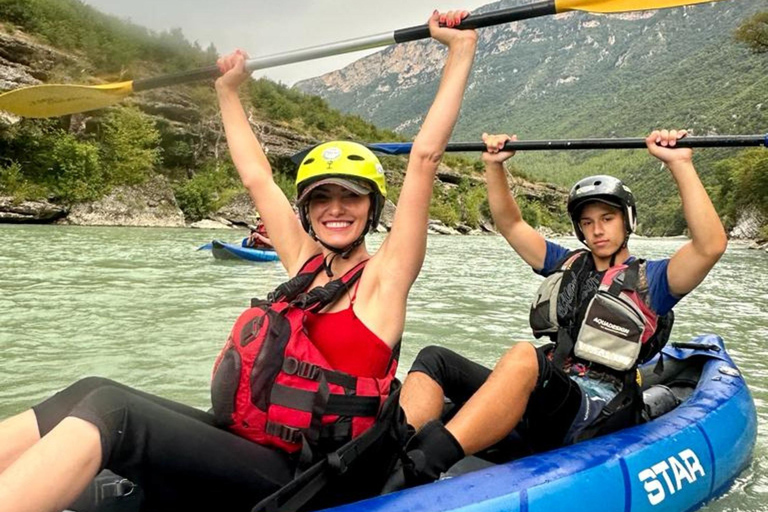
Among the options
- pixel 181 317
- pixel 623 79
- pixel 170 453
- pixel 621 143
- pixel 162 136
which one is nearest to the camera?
pixel 170 453

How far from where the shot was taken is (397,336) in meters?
1.83

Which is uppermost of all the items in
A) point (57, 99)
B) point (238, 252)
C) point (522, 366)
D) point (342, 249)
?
point (57, 99)

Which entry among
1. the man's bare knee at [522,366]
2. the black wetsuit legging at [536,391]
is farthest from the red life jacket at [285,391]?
the black wetsuit legging at [536,391]

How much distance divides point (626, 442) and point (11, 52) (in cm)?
2831

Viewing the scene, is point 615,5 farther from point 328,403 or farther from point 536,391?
point 328,403

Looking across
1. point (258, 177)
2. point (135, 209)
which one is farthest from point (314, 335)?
point (135, 209)

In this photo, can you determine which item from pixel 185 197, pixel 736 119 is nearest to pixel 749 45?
pixel 185 197

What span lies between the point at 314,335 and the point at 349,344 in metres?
0.10

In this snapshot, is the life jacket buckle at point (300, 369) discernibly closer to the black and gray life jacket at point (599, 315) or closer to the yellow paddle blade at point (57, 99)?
the black and gray life jacket at point (599, 315)

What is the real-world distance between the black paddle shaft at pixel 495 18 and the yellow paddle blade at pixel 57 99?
5.99 feet

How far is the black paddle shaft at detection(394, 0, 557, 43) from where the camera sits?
7.22 ft

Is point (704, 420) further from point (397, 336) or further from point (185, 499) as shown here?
point (185, 499)

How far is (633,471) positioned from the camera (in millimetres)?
2318

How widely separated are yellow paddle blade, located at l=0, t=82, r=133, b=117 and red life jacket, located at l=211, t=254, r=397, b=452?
2406mm
